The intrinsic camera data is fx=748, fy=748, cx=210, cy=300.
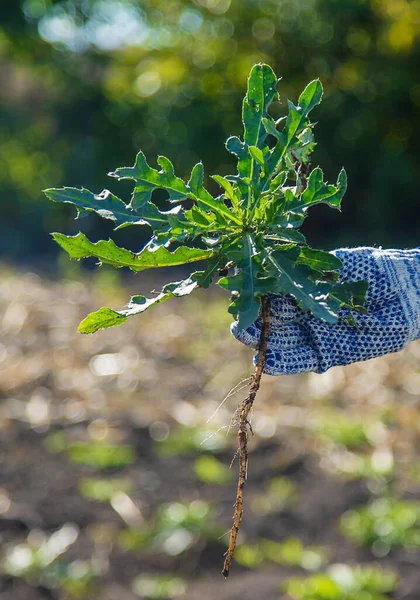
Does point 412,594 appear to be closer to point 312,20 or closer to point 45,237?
point 312,20

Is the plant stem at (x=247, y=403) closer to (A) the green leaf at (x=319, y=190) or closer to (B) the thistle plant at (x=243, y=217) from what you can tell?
(B) the thistle plant at (x=243, y=217)

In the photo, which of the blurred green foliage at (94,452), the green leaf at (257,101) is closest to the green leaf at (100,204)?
the green leaf at (257,101)

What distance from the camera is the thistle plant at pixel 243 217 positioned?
1.06 meters

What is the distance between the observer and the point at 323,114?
7156 mm

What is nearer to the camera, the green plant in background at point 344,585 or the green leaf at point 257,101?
the green leaf at point 257,101

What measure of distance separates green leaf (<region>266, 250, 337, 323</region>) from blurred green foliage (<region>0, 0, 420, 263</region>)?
625cm

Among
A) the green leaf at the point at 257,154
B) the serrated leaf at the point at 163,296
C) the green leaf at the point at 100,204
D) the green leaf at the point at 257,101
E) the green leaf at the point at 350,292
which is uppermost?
the green leaf at the point at 257,101

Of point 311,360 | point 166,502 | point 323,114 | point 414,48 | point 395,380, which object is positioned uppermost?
point 414,48

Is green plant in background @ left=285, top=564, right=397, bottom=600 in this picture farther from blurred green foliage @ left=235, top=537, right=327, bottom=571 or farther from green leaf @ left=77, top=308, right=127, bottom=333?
green leaf @ left=77, top=308, right=127, bottom=333

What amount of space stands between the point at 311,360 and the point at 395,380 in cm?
330

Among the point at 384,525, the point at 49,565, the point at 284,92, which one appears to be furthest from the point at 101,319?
the point at 284,92

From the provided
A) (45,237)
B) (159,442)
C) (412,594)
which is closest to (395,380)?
(159,442)

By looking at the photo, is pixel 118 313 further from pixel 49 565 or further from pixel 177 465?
pixel 177 465

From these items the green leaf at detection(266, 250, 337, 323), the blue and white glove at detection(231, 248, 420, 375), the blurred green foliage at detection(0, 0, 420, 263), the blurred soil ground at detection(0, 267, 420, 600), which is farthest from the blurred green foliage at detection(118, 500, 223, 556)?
the blurred green foliage at detection(0, 0, 420, 263)
